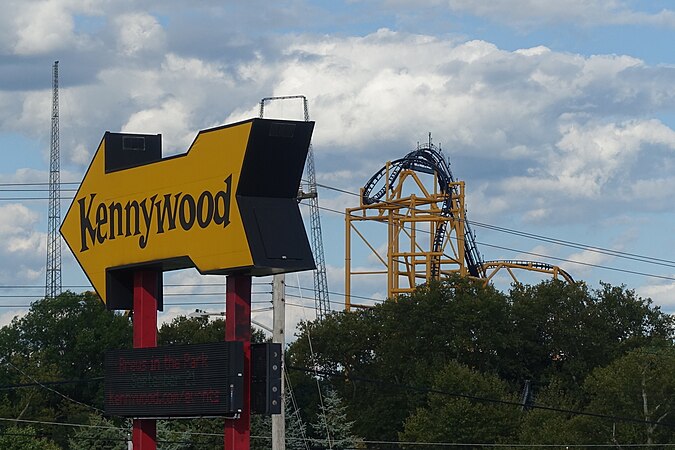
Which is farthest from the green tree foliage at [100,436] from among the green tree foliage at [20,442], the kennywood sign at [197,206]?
the kennywood sign at [197,206]

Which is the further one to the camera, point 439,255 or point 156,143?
point 439,255

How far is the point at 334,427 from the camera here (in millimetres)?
74000

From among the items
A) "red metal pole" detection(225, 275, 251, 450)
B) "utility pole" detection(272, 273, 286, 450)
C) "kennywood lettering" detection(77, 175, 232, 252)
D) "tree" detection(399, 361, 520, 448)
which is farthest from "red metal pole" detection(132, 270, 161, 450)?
"tree" detection(399, 361, 520, 448)

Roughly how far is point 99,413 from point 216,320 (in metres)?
12.8

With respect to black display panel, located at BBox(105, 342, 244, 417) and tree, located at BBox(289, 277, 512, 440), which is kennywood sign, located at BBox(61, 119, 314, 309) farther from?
tree, located at BBox(289, 277, 512, 440)

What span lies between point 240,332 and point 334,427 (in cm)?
5061

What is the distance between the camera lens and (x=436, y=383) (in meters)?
74.9

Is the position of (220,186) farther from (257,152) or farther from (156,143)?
(156,143)

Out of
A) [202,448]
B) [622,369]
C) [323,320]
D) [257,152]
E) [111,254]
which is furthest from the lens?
[323,320]

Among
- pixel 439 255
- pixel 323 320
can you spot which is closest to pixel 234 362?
pixel 439 255

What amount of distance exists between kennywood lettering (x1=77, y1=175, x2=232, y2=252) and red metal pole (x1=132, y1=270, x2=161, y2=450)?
92 centimetres

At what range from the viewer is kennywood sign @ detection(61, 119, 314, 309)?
23656 millimetres

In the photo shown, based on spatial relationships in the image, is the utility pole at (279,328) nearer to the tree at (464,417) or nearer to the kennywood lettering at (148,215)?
the kennywood lettering at (148,215)

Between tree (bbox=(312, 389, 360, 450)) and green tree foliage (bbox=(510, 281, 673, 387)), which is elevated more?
green tree foliage (bbox=(510, 281, 673, 387))
